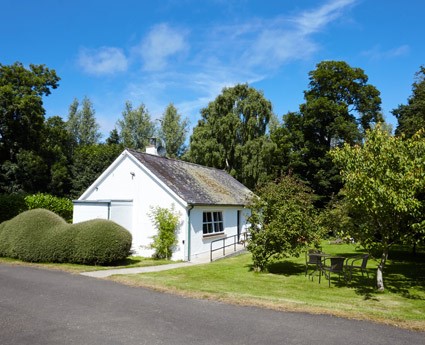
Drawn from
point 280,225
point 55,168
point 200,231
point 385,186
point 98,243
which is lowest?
point 98,243

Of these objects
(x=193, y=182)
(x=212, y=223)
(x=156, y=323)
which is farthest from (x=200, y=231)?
(x=156, y=323)

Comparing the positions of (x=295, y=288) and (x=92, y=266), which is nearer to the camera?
(x=295, y=288)

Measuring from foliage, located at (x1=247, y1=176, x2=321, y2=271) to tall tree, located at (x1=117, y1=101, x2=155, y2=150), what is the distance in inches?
1654

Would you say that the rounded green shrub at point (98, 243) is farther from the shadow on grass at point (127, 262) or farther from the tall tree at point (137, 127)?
the tall tree at point (137, 127)

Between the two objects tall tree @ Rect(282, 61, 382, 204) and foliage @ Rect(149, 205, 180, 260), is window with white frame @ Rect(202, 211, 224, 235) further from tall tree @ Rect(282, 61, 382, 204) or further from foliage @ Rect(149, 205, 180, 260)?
tall tree @ Rect(282, 61, 382, 204)

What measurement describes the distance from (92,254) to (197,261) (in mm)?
5187

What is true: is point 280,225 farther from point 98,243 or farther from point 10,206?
point 10,206

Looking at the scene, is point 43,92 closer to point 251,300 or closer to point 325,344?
point 251,300

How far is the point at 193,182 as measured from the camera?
75.0ft

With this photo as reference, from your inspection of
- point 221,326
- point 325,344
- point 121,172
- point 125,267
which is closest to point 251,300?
point 221,326

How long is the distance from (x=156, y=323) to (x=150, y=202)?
40.3 ft

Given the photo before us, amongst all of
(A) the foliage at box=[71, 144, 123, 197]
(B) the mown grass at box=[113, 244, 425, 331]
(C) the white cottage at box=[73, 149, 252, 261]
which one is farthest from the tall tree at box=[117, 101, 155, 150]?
(B) the mown grass at box=[113, 244, 425, 331]

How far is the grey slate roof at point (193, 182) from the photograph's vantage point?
19.7 metres

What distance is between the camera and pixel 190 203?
18.3 metres
